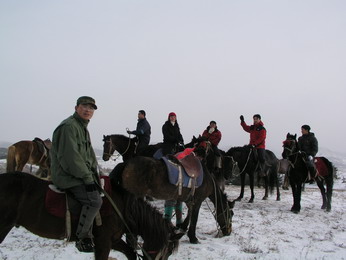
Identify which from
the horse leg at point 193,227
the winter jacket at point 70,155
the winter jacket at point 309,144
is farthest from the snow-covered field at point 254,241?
the winter jacket at point 70,155

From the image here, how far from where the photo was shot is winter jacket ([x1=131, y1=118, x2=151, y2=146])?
9294mm

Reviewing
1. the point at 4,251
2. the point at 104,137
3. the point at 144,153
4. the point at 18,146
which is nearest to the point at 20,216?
the point at 4,251

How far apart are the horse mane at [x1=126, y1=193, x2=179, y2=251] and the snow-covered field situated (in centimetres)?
152

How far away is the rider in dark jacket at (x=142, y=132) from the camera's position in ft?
30.4

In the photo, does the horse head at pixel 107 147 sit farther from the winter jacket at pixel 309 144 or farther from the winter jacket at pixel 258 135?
the winter jacket at pixel 309 144

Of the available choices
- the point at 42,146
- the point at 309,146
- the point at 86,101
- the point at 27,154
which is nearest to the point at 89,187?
the point at 86,101

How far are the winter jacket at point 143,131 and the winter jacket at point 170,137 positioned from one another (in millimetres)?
1304

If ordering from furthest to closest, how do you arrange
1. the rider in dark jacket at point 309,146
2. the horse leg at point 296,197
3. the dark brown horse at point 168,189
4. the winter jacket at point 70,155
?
the rider in dark jacket at point 309,146 < the horse leg at point 296,197 < the dark brown horse at point 168,189 < the winter jacket at point 70,155

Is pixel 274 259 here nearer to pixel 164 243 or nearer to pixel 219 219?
pixel 219 219

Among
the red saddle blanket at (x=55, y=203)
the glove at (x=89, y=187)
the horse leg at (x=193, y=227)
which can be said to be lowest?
the horse leg at (x=193, y=227)

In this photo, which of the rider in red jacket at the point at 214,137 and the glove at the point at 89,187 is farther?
the rider in red jacket at the point at 214,137

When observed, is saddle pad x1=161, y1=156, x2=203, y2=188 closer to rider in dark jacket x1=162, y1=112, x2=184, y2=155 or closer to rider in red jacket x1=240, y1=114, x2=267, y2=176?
rider in dark jacket x1=162, y1=112, x2=184, y2=155

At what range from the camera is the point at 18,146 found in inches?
A: 392

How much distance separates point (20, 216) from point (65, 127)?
3.56ft
